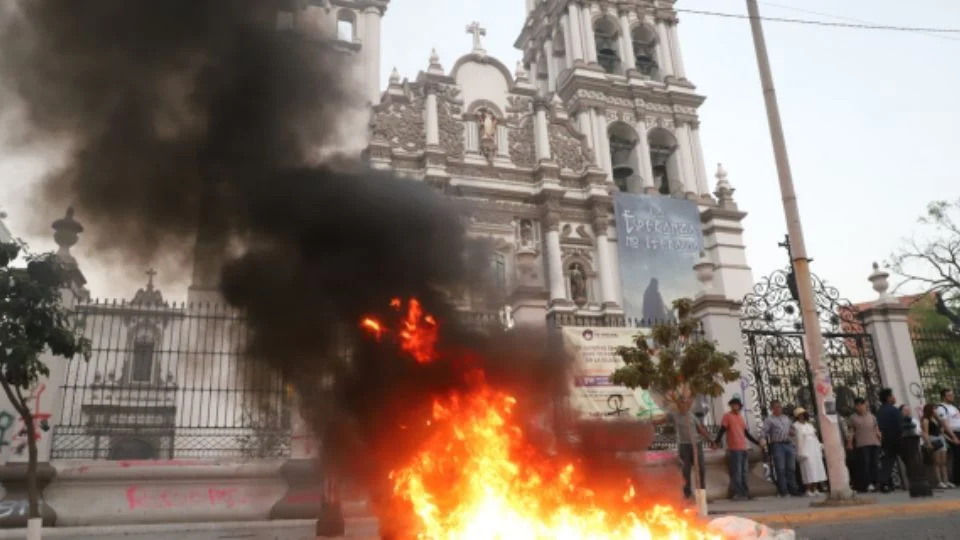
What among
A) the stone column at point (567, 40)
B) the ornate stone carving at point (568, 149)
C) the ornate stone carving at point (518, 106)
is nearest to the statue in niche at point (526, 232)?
the ornate stone carving at point (568, 149)

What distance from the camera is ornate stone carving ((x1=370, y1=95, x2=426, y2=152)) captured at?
25.1m

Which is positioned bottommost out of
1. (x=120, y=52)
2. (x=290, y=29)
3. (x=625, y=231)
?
(x=120, y=52)

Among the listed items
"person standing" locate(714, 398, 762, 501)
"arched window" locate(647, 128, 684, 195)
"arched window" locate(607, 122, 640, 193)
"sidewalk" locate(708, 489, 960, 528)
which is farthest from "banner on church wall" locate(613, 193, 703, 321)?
"sidewalk" locate(708, 489, 960, 528)

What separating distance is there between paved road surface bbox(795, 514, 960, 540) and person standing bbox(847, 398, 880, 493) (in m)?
2.88

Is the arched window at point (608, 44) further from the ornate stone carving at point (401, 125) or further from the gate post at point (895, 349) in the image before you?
the gate post at point (895, 349)

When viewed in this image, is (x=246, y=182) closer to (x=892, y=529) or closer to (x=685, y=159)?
(x=892, y=529)

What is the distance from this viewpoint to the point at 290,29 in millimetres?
8102

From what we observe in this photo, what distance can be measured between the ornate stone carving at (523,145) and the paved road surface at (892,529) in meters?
20.1

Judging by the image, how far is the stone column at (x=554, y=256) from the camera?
24.3 metres

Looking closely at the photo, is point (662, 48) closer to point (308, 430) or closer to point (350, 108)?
point (350, 108)

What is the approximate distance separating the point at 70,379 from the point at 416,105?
18809mm

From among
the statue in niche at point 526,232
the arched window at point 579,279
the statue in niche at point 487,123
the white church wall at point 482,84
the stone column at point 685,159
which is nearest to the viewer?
the statue in niche at point 526,232

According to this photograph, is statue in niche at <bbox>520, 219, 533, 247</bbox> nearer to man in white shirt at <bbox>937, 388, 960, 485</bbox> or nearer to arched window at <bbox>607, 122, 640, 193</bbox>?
arched window at <bbox>607, 122, 640, 193</bbox>

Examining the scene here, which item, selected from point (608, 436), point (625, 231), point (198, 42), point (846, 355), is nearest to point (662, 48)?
point (625, 231)
